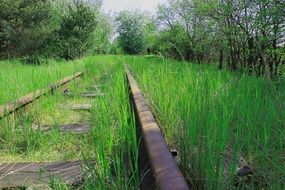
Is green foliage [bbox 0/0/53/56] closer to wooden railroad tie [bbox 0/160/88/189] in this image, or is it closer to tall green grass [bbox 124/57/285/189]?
tall green grass [bbox 124/57/285/189]

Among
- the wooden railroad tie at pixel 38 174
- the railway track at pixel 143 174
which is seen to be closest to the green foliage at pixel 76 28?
the railway track at pixel 143 174

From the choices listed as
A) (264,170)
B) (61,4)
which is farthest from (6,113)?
(61,4)

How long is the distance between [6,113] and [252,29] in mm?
6097

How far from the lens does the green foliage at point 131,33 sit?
68.2 meters

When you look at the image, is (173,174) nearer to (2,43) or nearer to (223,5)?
(223,5)

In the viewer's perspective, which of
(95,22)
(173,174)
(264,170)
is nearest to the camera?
(173,174)

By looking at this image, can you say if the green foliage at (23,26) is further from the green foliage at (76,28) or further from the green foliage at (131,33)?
the green foliage at (131,33)

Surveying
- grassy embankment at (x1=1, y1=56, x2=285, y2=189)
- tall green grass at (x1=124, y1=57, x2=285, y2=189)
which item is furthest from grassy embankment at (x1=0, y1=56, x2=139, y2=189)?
tall green grass at (x1=124, y1=57, x2=285, y2=189)

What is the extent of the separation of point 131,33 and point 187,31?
163 feet

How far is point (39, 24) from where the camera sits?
19719 millimetres

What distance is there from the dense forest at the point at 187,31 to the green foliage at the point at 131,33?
2808cm

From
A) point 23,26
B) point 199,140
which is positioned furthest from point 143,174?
point 23,26

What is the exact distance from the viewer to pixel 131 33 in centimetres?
7050

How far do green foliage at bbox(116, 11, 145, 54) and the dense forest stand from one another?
28.1 m
